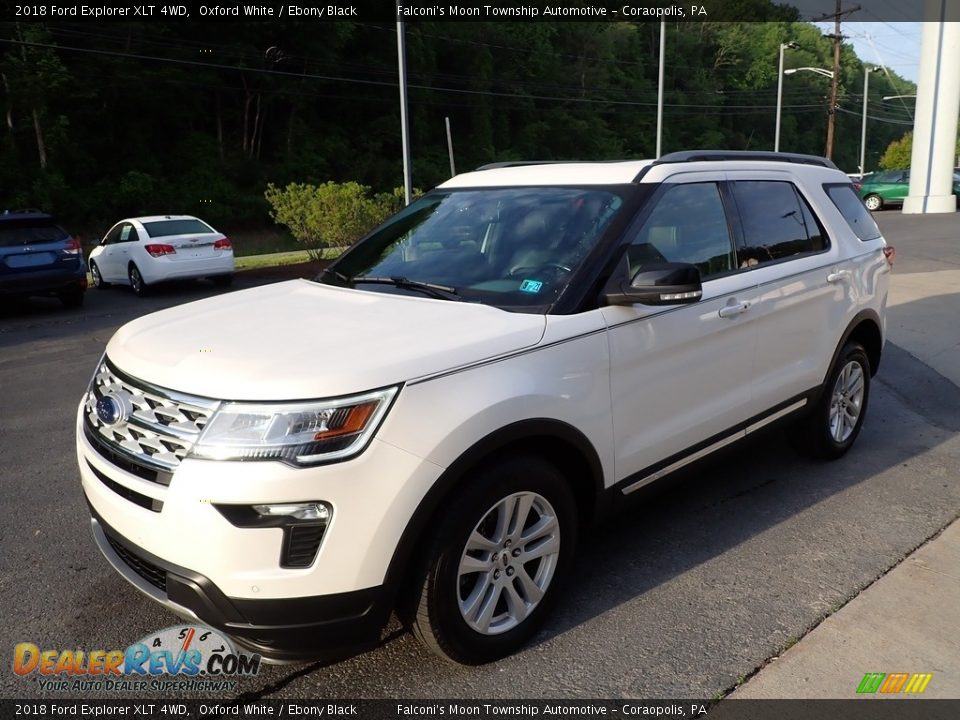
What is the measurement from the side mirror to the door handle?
1.80ft

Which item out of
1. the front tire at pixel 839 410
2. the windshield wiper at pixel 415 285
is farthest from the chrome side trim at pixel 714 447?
the windshield wiper at pixel 415 285

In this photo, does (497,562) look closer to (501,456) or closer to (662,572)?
(501,456)

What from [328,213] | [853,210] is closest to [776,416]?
[853,210]

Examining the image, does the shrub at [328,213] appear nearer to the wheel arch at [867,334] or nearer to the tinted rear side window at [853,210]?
the tinted rear side window at [853,210]

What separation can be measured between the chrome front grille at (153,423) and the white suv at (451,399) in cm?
1

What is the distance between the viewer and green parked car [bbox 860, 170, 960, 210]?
111 feet

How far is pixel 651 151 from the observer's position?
221 ft

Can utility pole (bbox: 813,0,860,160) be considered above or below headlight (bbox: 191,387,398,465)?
above

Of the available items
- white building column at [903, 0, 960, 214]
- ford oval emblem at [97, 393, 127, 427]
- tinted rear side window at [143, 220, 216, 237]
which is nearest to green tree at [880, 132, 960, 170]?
white building column at [903, 0, 960, 214]

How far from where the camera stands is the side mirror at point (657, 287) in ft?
10.5

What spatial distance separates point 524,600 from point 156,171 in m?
36.7

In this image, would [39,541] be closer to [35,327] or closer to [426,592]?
[426,592]

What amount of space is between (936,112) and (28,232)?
30244 mm

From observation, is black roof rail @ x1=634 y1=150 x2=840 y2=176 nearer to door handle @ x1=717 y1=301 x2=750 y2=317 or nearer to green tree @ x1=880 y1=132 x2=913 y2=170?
door handle @ x1=717 y1=301 x2=750 y2=317
